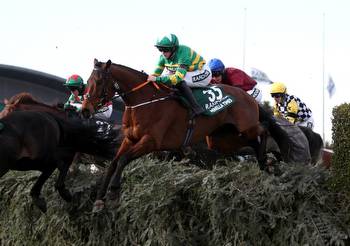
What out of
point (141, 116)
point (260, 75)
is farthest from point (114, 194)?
point (260, 75)

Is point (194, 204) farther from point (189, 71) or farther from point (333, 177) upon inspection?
point (189, 71)

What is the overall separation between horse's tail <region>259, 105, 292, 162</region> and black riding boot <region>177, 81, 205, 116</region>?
4.33 feet

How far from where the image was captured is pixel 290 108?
922cm

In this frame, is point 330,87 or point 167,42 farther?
point 330,87

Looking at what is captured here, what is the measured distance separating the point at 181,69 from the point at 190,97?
0.33 m

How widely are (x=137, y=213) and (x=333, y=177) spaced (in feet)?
6.46

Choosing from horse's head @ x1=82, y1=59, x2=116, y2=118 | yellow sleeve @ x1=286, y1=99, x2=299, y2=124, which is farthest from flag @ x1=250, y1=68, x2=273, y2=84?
horse's head @ x1=82, y1=59, x2=116, y2=118

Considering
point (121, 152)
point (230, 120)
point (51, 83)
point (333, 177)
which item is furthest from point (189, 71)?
point (51, 83)

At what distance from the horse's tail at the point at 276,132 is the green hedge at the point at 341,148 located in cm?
236

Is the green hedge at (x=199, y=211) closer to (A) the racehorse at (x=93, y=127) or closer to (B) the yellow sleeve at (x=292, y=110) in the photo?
(A) the racehorse at (x=93, y=127)

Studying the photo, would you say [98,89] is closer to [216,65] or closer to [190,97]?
[190,97]

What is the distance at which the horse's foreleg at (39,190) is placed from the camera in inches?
285

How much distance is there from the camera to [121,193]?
260 inches

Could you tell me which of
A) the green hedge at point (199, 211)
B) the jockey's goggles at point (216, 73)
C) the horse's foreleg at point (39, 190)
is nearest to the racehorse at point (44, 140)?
the horse's foreleg at point (39, 190)
